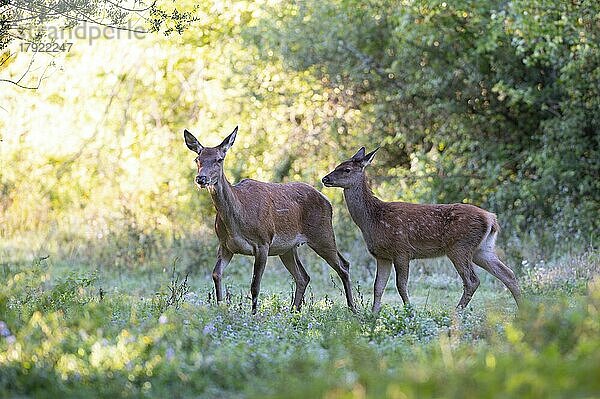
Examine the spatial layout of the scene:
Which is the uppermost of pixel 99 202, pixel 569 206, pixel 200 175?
pixel 200 175

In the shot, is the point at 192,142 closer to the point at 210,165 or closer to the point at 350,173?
the point at 210,165

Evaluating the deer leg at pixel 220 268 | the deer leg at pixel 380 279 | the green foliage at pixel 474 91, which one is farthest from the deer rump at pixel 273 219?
the green foliage at pixel 474 91

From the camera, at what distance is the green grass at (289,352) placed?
4.62 meters

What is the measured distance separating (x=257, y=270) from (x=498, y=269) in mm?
2585

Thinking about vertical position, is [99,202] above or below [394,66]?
below

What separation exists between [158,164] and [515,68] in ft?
25.8

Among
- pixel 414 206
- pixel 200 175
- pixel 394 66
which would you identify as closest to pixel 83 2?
pixel 200 175

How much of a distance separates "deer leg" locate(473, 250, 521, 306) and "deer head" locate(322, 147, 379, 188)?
152cm

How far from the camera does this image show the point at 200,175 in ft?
30.9

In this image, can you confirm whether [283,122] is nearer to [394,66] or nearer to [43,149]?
[394,66]

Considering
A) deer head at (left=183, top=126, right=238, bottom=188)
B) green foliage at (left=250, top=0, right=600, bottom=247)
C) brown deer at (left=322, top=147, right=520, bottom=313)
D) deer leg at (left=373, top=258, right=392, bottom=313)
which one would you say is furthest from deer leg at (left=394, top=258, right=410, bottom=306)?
green foliage at (left=250, top=0, right=600, bottom=247)

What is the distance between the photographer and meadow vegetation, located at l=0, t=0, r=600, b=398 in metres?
5.58

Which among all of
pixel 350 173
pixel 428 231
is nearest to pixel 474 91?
pixel 350 173

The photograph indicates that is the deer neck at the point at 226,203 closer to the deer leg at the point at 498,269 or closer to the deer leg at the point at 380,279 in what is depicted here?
the deer leg at the point at 380,279
